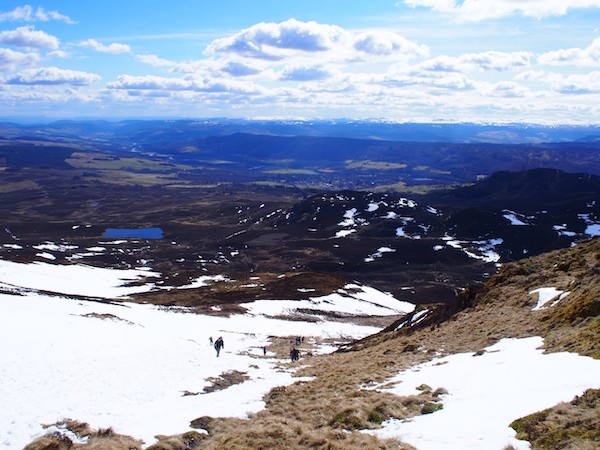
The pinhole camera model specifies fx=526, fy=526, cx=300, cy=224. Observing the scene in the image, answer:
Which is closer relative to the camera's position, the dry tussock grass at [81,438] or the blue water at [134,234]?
the dry tussock grass at [81,438]

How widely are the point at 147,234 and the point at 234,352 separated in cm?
16476

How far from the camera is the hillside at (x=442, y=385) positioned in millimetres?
13898

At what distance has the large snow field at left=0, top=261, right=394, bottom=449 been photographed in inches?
737

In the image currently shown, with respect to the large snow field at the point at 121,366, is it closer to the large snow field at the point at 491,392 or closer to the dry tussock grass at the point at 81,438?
the dry tussock grass at the point at 81,438

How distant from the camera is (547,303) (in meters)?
28.4

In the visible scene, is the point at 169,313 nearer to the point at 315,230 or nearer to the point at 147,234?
the point at 315,230

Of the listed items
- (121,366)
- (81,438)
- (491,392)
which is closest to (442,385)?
(491,392)

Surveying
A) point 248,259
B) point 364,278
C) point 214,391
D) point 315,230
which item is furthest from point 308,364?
point 315,230

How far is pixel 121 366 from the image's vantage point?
26.9 meters

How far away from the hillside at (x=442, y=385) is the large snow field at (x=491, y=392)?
0.34 feet

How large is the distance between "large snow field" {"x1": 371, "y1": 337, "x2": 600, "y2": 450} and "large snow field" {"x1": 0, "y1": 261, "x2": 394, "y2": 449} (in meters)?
7.02

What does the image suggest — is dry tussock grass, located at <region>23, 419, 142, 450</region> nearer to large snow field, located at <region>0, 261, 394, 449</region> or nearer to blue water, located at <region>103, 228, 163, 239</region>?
large snow field, located at <region>0, 261, 394, 449</region>

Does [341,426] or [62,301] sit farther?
[62,301]

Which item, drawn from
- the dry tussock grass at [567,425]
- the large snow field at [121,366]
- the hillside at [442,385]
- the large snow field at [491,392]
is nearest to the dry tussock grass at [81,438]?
the hillside at [442,385]
